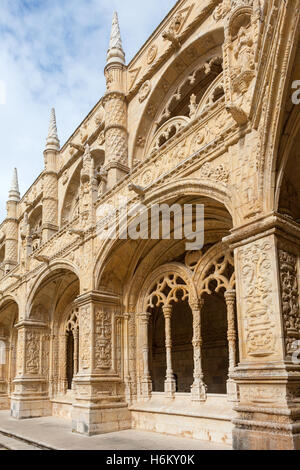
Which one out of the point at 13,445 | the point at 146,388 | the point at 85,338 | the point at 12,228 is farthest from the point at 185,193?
the point at 12,228

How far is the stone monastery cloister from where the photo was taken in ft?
17.0

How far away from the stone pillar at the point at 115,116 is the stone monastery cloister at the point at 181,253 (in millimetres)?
37

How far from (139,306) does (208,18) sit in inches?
256

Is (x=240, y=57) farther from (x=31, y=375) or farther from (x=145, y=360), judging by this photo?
(x=31, y=375)

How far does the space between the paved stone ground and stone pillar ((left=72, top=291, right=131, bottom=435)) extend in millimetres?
288

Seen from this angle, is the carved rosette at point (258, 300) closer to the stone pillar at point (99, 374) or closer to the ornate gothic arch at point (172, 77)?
the stone pillar at point (99, 374)

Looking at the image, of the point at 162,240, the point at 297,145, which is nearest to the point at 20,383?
the point at 162,240

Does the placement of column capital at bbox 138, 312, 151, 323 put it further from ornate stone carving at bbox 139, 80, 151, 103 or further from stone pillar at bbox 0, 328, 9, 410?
stone pillar at bbox 0, 328, 9, 410

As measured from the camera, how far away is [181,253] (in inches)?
365

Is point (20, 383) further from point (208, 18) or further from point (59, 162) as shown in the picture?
point (208, 18)

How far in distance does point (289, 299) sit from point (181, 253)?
4127 mm

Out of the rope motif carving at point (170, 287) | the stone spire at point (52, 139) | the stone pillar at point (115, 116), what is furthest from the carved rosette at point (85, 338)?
the stone spire at point (52, 139)

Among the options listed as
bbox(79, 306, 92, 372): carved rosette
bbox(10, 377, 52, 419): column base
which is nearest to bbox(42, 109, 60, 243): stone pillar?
bbox(10, 377, 52, 419): column base

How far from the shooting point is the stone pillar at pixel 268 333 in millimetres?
4816
